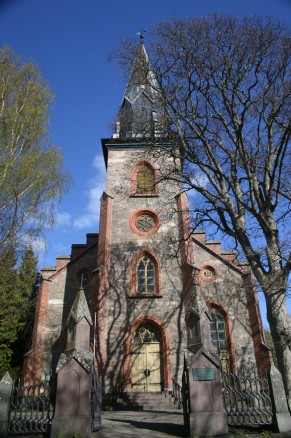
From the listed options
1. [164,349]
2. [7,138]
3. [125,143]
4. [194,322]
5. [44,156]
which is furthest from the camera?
[125,143]

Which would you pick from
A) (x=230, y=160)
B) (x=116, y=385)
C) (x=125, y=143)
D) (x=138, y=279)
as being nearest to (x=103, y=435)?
(x=116, y=385)

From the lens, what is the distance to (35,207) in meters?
17.3

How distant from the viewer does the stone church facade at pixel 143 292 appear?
1521cm

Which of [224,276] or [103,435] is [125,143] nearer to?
[224,276]

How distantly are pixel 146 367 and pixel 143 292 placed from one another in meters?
3.40

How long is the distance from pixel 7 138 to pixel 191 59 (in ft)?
32.8

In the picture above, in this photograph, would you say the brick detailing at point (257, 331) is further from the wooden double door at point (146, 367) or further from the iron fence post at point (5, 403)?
the iron fence post at point (5, 403)

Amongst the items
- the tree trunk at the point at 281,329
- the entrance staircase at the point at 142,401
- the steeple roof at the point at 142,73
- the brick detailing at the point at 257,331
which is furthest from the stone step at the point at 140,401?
the steeple roof at the point at 142,73

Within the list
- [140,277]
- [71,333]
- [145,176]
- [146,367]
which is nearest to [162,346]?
[146,367]

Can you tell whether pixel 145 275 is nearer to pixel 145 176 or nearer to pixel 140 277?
pixel 140 277

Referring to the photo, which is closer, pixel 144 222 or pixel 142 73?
pixel 142 73

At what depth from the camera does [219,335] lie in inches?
670

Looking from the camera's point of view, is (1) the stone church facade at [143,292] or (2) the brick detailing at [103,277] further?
(1) the stone church facade at [143,292]

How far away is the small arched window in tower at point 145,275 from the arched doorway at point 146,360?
5.86 feet
